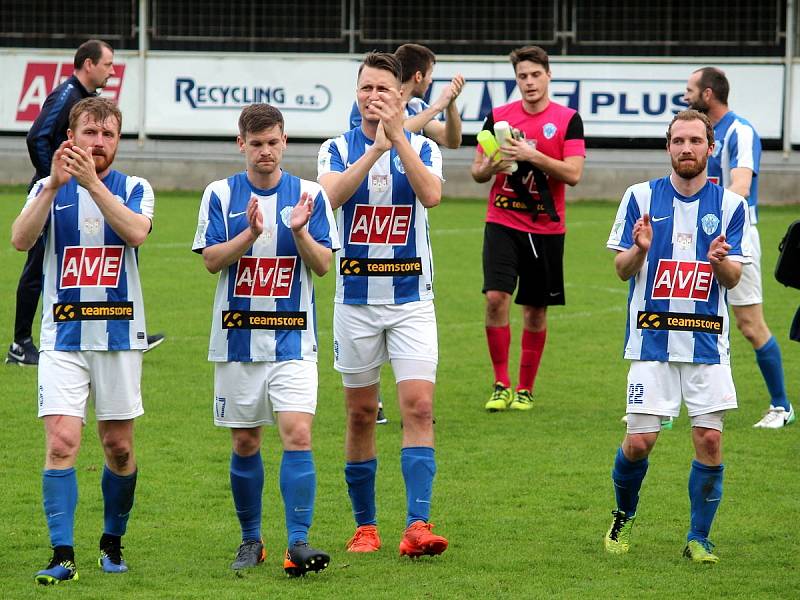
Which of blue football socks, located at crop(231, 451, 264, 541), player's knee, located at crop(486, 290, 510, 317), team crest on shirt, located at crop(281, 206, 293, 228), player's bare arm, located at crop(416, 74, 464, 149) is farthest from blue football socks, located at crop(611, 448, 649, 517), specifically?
player's knee, located at crop(486, 290, 510, 317)

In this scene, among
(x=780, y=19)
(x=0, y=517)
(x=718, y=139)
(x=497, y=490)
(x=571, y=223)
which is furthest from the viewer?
(x=780, y=19)

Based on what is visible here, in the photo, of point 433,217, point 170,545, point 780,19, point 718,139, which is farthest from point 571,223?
point 170,545

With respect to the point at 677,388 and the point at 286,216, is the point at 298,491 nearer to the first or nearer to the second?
the point at 286,216

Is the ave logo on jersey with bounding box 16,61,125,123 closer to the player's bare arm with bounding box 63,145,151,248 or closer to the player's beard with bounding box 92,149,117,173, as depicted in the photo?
the player's beard with bounding box 92,149,117,173

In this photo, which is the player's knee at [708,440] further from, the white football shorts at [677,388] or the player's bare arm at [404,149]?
the player's bare arm at [404,149]

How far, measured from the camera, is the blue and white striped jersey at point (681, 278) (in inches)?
233

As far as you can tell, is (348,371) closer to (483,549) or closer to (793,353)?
(483,549)

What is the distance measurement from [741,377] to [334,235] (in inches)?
220

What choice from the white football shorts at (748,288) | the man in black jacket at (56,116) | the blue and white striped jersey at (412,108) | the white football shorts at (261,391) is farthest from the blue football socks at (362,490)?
the man in black jacket at (56,116)

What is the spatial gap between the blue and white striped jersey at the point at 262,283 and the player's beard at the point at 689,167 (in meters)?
1.54

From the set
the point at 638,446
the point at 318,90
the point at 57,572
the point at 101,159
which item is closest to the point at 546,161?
the point at 638,446

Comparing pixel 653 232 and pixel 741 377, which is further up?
pixel 653 232

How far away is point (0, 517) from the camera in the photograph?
6.55 meters

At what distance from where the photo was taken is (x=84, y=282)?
557 centimetres
